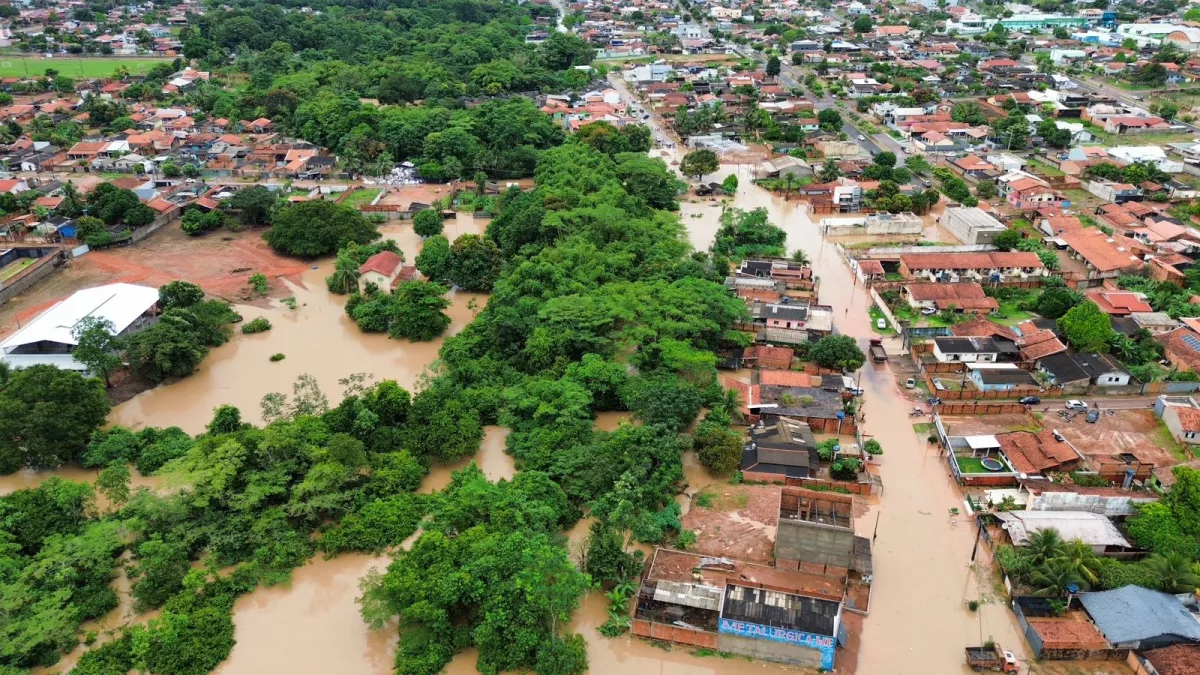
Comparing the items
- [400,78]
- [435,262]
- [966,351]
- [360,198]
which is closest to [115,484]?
[435,262]

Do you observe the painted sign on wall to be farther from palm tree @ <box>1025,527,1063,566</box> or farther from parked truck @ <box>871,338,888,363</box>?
parked truck @ <box>871,338,888,363</box>

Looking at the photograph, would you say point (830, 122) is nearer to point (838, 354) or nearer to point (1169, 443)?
point (838, 354)

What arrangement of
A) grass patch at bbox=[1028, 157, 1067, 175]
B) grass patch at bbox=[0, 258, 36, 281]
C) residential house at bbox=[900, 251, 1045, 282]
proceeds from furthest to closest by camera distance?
grass patch at bbox=[1028, 157, 1067, 175] → grass patch at bbox=[0, 258, 36, 281] → residential house at bbox=[900, 251, 1045, 282]

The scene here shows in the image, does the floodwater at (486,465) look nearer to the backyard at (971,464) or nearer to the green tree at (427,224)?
the backyard at (971,464)

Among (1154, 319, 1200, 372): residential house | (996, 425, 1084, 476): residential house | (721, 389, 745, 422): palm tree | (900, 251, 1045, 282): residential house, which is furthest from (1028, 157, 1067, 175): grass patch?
(721, 389, 745, 422): palm tree

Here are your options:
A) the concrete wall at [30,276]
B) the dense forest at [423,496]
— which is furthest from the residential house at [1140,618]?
the concrete wall at [30,276]
